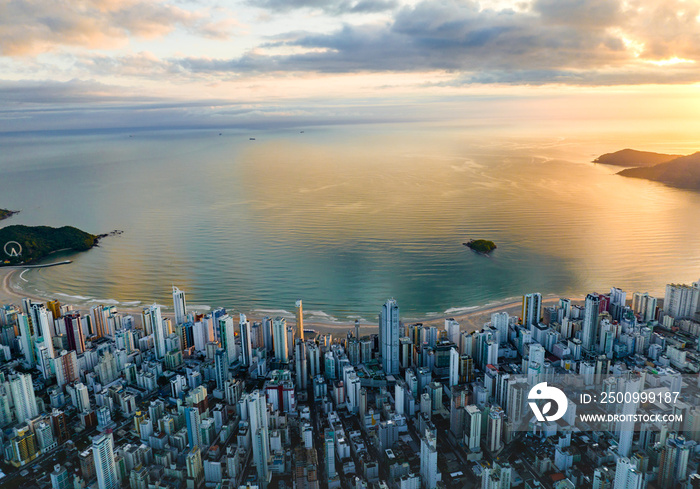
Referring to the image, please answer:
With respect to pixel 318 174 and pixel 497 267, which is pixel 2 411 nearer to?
pixel 497 267

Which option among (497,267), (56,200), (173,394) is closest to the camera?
(173,394)

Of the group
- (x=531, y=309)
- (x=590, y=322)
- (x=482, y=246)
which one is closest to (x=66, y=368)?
(x=531, y=309)

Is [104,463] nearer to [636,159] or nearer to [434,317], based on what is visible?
[434,317]

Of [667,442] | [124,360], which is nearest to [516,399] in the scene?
[667,442]

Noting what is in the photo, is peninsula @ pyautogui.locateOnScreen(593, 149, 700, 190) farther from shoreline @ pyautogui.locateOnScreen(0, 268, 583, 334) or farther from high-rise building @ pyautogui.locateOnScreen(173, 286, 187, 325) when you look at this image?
high-rise building @ pyautogui.locateOnScreen(173, 286, 187, 325)

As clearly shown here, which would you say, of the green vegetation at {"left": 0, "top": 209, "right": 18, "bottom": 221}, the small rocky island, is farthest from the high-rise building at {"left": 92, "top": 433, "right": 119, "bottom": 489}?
the green vegetation at {"left": 0, "top": 209, "right": 18, "bottom": 221}

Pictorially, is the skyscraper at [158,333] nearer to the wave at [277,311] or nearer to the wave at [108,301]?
the wave at [277,311]
